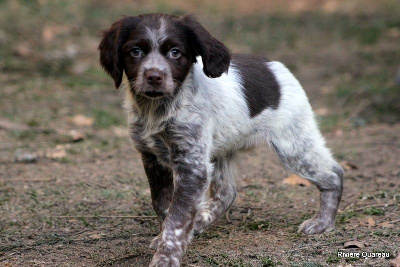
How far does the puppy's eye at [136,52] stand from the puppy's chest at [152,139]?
513 mm

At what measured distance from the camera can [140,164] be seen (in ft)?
22.9

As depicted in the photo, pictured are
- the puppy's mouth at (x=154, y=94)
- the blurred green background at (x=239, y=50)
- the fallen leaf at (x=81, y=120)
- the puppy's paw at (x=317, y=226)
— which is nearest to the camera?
the puppy's mouth at (x=154, y=94)

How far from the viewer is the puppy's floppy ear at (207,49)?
4.49m

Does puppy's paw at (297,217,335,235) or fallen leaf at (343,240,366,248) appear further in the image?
puppy's paw at (297,217,335,235)

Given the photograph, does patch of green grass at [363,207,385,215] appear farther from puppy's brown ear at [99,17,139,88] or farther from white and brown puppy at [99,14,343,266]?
puppy's brown ear at [99,17,139,88]

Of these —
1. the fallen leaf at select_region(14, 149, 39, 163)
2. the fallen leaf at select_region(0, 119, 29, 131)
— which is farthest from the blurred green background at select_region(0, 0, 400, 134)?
the fallen leaf at select_region(14, 149, 39, 163)

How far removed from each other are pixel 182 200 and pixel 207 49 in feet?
3.43

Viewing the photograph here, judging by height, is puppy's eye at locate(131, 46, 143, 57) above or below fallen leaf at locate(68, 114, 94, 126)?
above

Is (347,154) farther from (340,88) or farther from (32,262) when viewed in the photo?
(32,262)

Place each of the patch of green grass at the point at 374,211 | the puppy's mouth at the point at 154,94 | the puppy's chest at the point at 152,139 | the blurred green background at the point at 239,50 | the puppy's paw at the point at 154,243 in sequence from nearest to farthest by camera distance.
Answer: the puppy's mouth at the point at 154,94
the puppy's chest at the point at 152,139
the puppy's paw at the point at 154,243
the patch of green grass at the point at 374,211
the blurred green background at the point at 239,50

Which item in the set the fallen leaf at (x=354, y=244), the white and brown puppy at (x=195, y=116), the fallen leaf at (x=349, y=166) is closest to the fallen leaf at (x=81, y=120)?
the fallen leaf at (x=349, y=166)

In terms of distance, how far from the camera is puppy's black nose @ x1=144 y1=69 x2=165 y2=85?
166 inches

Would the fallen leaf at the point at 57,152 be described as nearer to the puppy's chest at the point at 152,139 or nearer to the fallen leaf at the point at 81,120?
the fallen leaf at the point at 81,120

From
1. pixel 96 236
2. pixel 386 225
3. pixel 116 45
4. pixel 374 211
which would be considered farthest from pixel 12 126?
pixel 386 225
